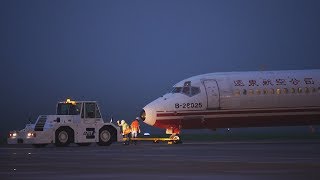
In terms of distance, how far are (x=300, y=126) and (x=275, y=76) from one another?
3.50 metres

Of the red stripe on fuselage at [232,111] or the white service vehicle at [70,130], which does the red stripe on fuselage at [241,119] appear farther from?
the white service vehicle at [70,130]

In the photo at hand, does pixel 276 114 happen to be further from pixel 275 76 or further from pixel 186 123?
pixel 186 123

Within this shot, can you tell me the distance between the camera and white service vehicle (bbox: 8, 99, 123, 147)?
41469 millimetres

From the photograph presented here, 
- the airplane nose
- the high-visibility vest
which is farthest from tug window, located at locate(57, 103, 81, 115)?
the high-visibility vest

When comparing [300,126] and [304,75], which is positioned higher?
[304,75]

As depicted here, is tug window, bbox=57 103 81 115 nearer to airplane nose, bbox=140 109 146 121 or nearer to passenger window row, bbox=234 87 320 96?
airplane nose, bbox=140 109 146 121

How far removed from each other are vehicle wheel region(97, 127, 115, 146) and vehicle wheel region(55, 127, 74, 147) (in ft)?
5.12

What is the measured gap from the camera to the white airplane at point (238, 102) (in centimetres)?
4444

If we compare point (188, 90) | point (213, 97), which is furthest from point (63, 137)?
point (213, 97)

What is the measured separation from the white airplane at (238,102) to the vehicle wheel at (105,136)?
8.32ft

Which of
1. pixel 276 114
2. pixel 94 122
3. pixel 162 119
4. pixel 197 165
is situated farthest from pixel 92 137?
pixel 197 165

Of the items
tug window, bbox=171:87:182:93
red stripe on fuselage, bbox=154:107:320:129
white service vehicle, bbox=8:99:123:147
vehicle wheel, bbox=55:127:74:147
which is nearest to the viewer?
white service vehicle, bbox=8:99:123:147

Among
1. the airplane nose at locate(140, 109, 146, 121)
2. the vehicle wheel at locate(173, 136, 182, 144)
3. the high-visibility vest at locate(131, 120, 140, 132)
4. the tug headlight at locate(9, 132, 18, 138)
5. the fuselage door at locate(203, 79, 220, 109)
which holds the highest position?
the fuselage door at locate(203, 79, 220, 109)

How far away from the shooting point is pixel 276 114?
45656 mm
